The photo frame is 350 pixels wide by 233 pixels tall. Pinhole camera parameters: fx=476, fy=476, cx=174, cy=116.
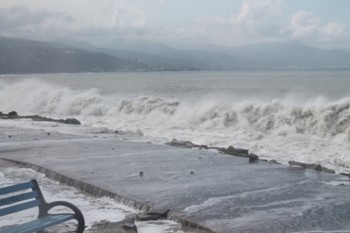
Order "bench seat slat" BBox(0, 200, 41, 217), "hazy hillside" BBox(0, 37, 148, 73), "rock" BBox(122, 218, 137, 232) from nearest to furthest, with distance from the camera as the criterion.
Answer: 1. "bench seat slat" BBox(0, 200, 41, 217)
2. "rock" BBox(122, 218, 137, 232)
3. "hazy hillside" BBox(0, 37, 148, 73)

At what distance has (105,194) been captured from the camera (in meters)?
8.98

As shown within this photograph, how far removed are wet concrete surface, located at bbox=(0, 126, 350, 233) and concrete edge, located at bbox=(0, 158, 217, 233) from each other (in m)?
0.13

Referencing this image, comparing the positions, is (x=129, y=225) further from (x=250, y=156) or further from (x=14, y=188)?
(x=250, y=156)

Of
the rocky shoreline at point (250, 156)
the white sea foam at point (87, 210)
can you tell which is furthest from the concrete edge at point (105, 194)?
the rocky shoreline at point (250, 156)

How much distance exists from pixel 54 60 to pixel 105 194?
576 feet

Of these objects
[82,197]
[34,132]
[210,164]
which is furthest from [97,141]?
[82,197]

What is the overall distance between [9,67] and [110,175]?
152654mm

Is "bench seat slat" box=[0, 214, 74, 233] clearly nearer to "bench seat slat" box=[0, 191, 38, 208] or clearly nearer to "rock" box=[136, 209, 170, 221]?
"bench seat slat" box=[0, 191, 38, 208]

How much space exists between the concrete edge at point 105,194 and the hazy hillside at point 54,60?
498ft

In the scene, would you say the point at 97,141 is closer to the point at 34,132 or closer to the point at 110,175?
the point at 34,132

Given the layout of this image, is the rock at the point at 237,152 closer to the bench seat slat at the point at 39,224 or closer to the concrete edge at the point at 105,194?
the concrete edge at the point at 105,194

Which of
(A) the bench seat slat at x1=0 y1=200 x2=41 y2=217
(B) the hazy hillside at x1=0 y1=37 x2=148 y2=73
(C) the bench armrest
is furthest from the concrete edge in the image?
(B) the hazy hillside at x1=0 y1=37 x2=148 y2=73

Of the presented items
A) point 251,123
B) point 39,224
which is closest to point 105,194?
point 39,224

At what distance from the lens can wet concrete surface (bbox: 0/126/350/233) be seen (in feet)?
24.0
